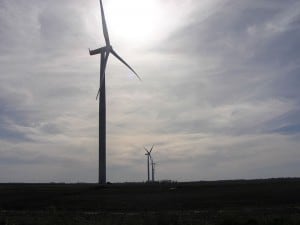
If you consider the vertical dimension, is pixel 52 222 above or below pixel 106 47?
below

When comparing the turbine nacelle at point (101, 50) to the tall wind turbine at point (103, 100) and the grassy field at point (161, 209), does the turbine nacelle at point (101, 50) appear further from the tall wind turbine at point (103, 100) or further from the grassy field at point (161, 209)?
the grassy field at point (161, 209)

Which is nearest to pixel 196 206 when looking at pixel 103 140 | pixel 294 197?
pixel 294 197

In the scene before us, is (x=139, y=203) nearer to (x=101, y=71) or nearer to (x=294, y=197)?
(x=294, y=197)

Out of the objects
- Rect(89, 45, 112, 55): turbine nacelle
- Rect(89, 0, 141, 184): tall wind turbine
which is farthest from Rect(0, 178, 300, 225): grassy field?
Rect(89, 45, 112, 55): turbine nacelle

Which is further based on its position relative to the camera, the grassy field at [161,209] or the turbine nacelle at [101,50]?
the turbine nacelle at [101,50]

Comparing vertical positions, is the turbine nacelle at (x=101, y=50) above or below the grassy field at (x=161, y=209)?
above

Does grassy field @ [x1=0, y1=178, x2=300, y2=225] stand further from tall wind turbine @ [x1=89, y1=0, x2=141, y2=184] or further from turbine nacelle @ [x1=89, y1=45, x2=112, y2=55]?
turbine nacelle @ [x1=89, y1=45, x2=112, y2=55]

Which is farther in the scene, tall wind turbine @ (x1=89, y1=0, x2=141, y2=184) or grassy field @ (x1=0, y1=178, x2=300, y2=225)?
tall wind turbine @ (x1=89, y1=0, x2=141, y2=184)

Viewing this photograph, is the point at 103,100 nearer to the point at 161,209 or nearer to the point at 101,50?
the point at 101,50

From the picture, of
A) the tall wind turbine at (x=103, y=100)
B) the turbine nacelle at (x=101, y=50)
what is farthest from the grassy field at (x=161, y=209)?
the turbine nacelle at (x=101, y=50)

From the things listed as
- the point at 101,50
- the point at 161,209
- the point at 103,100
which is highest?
the point at 101,50

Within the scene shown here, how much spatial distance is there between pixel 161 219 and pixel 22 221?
10.6 metres

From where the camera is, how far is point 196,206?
197ft

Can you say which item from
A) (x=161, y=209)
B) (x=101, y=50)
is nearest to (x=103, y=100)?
(x=101, y=50)
